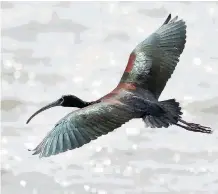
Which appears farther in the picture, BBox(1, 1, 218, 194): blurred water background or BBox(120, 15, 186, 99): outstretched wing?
BBox(1, 1, 218, 194): blurred water background

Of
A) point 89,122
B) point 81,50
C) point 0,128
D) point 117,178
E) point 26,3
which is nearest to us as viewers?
point 89,122

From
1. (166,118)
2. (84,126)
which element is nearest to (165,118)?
(166,118)

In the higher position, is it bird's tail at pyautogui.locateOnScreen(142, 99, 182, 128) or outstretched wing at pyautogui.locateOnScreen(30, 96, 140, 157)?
bird's tail at pyautogui.locateOnScreen(142, 99, 182, 128)

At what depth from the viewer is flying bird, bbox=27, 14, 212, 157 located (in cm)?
879

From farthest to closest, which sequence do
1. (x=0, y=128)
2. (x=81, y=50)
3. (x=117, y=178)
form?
(x=81, y=50), (x=0, y=128), (x=117, y=178)

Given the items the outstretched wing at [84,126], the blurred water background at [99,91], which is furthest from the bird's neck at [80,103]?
the blurred water background at [99,91]

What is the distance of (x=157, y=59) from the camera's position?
1026cm

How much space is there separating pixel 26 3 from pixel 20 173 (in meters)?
5.64

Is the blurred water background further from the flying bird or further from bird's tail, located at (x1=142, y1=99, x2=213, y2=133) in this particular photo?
bird's tail, located at (x1=142, y1=99, x2=213, y2=133)

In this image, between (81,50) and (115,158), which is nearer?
(115,158)

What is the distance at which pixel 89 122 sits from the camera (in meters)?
8.95

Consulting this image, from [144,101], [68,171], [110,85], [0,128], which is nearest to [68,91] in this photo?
[110,85]

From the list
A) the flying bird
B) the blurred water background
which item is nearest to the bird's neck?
the flying bird

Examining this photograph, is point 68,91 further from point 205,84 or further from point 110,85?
point 205,84
